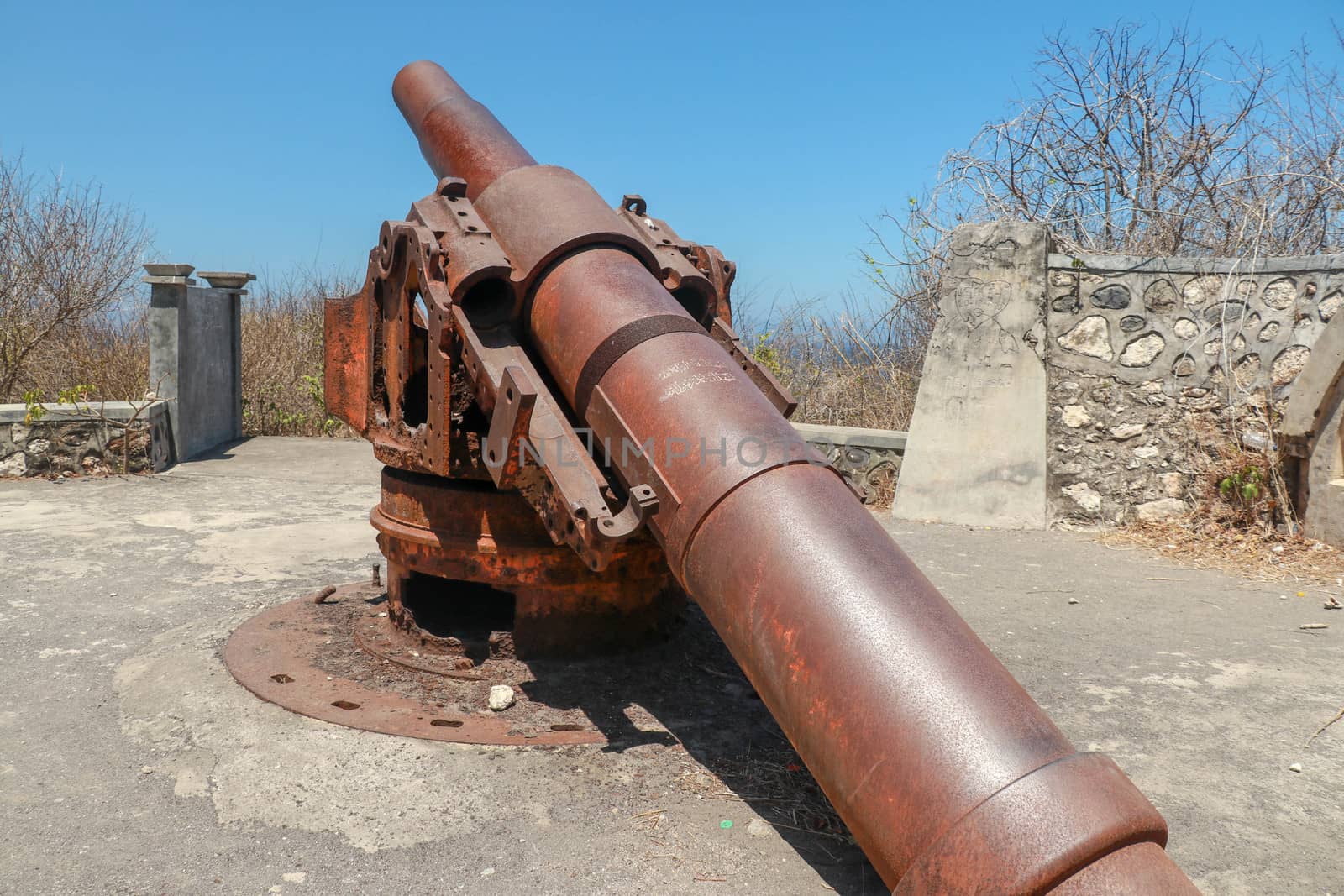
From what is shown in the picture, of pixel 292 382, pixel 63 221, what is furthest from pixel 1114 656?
pixel 63 221

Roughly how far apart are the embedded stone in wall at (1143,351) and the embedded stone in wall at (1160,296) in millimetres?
191

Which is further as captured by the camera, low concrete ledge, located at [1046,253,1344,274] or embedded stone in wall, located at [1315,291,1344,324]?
low concrete ledge, located at [1046,253,1344,274]

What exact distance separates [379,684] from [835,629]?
6.86 ft

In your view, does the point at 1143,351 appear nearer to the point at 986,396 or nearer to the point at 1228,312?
the point at 1228,312

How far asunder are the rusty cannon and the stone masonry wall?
160 inches

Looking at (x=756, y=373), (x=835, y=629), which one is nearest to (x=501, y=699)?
(x=756, y=373)

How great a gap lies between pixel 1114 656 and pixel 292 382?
10620 millimetres

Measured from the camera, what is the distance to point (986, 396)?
7352 millimetres

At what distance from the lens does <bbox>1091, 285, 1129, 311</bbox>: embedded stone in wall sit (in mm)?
7125

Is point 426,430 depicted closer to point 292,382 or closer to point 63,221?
point 292,382

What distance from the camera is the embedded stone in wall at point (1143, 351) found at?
7059mm

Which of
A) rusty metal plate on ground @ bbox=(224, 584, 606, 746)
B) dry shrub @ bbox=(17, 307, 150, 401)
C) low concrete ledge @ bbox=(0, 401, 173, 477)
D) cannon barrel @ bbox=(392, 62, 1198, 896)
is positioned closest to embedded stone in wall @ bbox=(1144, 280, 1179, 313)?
cannon barrel @ bbox=(392, 62, 1198, 896)

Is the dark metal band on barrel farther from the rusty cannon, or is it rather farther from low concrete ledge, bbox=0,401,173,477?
low concrete ledge, bbox=0,401,173,477

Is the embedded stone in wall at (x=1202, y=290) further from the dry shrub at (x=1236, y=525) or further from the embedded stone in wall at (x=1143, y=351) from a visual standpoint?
the dry shrub at (x=1236, y=525)
